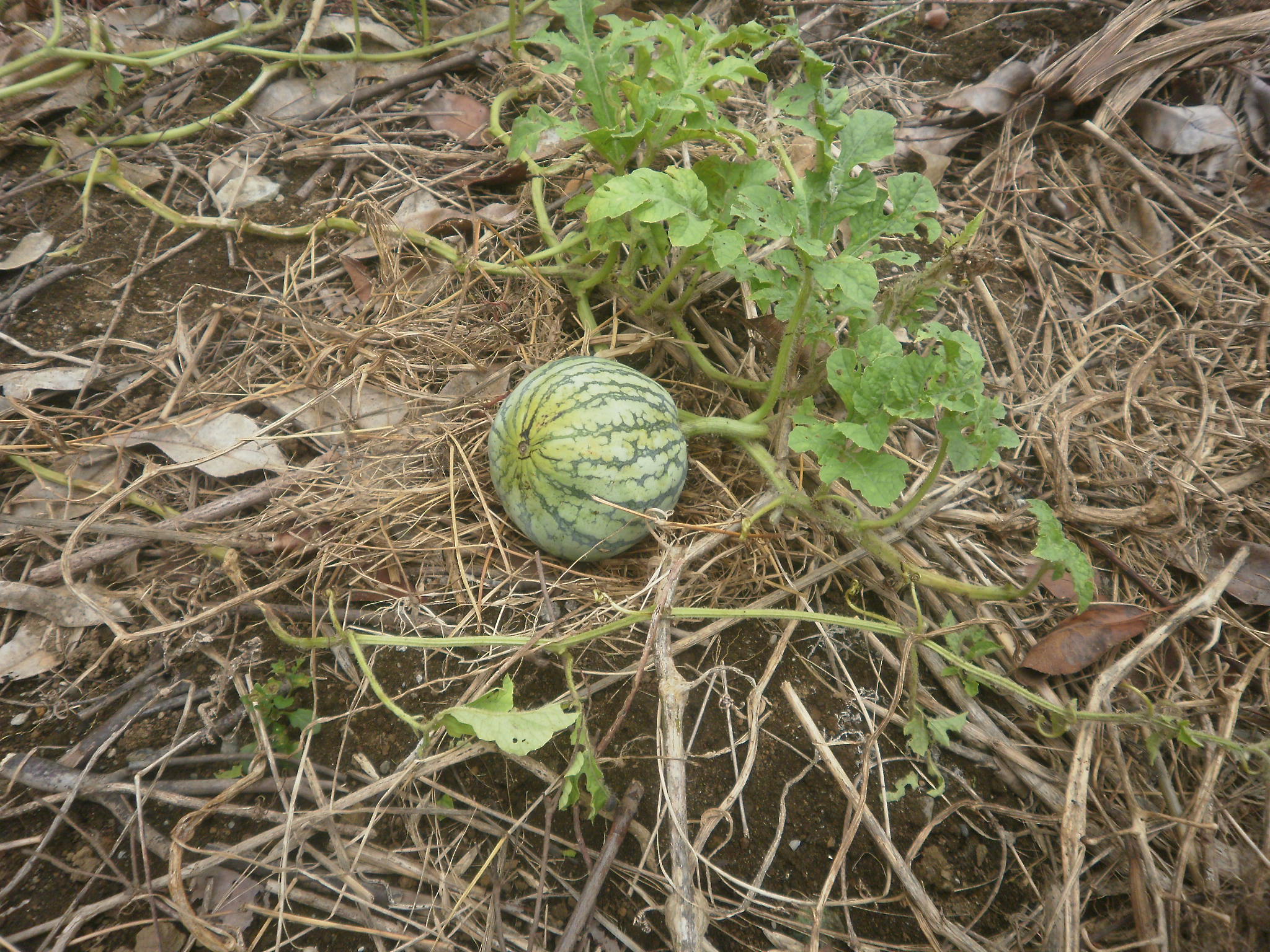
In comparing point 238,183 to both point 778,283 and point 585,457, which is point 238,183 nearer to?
point 585,457

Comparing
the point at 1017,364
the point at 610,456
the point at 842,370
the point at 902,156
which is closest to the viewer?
the point at 842,370

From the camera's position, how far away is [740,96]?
127 inches

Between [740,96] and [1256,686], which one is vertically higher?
[740,96]

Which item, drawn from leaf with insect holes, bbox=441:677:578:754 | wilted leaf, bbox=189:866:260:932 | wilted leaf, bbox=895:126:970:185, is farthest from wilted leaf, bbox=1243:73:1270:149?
wilted leaf, bbox=189:866:260:932

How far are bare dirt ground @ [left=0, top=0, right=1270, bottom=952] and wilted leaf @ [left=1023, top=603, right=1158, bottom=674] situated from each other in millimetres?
77

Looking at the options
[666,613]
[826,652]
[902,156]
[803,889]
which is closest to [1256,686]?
[826,652]

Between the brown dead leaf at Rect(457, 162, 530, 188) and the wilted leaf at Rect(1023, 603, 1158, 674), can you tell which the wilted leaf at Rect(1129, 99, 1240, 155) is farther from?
the brown dead leaf at Rect(457, 162, 530, 188)

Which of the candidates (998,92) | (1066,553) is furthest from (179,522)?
(998,92)

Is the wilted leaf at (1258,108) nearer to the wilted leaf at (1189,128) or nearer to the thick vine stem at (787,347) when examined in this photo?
the wilted leaf at (1189,128)

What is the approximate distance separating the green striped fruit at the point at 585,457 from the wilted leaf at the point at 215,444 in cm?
80

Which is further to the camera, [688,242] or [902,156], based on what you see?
[902,156]

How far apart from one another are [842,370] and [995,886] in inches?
54.6

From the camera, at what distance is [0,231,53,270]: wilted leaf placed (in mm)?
2613

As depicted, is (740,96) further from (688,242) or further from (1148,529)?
(1148,529)
